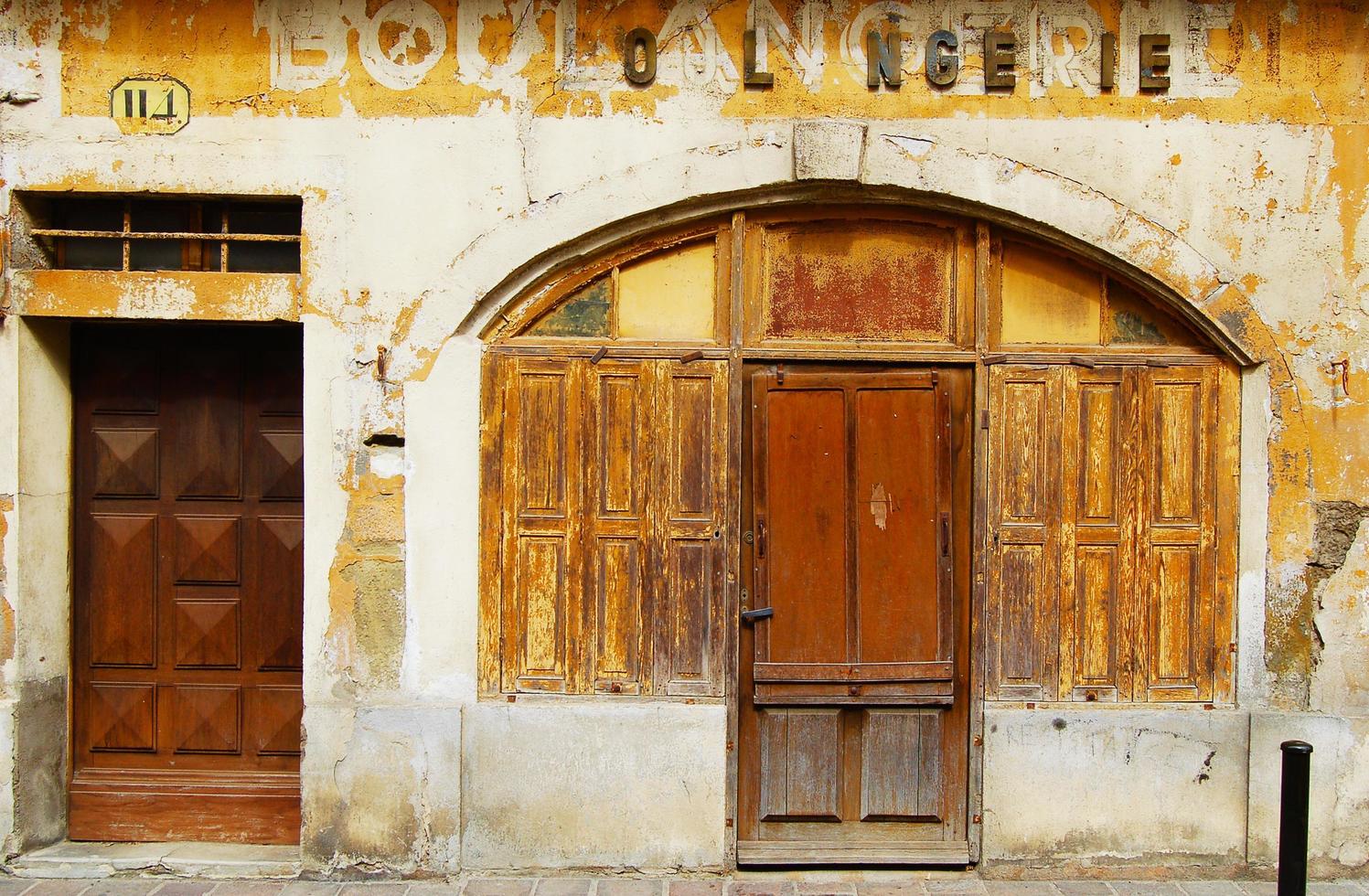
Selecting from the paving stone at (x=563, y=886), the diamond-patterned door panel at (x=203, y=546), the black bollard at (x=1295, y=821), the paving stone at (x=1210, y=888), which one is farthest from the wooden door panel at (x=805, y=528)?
the diamond-patterned door panel at (x=203, y=546)

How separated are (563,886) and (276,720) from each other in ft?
4.99

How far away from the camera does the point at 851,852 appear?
185 inches

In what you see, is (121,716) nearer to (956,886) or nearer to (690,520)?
(690,520)

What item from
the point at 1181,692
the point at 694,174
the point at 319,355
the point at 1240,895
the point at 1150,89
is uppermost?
the point at 1150,89

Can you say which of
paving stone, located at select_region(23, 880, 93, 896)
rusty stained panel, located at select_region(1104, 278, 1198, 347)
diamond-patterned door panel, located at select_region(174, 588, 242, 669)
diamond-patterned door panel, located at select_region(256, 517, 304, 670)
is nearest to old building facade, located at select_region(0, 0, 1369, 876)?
rusty stained panel, located at select_region(1104, 278, 1198, 347)

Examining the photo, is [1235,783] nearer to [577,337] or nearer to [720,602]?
[720,602]

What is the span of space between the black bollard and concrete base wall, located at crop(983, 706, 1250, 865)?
1365mm

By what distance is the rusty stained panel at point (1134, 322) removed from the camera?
4691 mm

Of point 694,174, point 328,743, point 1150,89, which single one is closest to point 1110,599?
point 1150,89

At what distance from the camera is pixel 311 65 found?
179 inches

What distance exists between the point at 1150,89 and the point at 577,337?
2.61 m

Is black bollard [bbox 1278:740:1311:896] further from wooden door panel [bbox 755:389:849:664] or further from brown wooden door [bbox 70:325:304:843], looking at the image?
brown wooden door [bbox 70:325:304:843]

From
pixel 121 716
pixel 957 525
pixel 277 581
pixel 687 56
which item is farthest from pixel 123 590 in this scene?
pixel 957 525

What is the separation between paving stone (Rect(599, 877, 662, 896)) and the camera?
4453mm
